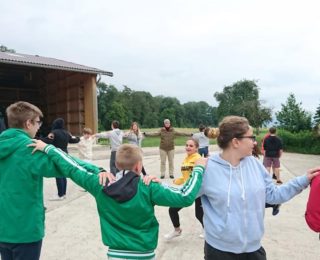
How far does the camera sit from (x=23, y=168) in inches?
112

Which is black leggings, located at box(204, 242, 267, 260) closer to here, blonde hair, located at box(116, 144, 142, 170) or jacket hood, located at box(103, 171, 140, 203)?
jacket hood, located at box(103, 171, 140, 203)

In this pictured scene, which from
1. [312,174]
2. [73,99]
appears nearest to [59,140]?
[312,174]

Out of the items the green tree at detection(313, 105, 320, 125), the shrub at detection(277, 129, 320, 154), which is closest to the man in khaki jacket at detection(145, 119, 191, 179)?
the shrub at detection(277, 129, 320, 154)

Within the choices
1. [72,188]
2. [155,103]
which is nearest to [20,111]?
[72,188]

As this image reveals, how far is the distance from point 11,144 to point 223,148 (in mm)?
1584

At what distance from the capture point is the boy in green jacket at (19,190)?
112 inches

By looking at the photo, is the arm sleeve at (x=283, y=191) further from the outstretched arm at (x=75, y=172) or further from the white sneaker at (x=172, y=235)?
the white sneaker at (x=172, y=235)

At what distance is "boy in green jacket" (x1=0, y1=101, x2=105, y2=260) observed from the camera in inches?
112

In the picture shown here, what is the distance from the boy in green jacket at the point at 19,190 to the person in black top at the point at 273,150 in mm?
9499

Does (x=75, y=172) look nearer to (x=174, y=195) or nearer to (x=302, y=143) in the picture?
(x=174, y=195)

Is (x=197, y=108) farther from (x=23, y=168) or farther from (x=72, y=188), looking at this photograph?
(x=23, y=168)

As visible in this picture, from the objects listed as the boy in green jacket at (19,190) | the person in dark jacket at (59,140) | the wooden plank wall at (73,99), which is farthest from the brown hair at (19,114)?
the wooden plank wall at (73,99)

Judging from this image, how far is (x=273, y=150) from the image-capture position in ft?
37.9

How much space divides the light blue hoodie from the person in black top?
9.02m
